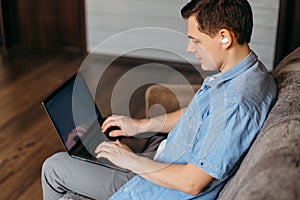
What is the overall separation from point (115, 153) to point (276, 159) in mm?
569

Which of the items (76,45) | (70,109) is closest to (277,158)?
(70,109)

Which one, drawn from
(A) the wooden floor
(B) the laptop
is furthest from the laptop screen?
(A) the wooden floor

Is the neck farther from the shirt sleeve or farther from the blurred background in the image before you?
the blurred background

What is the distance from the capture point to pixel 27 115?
302 centimetres

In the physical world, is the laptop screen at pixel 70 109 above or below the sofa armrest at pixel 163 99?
above

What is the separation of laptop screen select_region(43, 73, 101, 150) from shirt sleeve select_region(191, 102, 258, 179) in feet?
1.82

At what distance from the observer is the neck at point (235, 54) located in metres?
1.32

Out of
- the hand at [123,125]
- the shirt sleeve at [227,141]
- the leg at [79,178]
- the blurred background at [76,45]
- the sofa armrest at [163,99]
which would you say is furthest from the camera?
the blurred background at [76,45]

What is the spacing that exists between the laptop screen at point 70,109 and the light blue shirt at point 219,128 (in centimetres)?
32

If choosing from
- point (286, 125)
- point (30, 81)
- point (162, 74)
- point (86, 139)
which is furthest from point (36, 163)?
point (286, 125)

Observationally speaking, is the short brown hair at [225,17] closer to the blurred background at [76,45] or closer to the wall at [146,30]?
the blurred background at [76,45]

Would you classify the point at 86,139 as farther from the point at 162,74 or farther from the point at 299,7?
the point at 299,7

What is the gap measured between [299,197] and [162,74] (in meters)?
2.86

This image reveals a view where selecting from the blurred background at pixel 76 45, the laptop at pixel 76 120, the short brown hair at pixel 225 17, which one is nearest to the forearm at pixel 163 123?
the laptop at pixel 76 120
